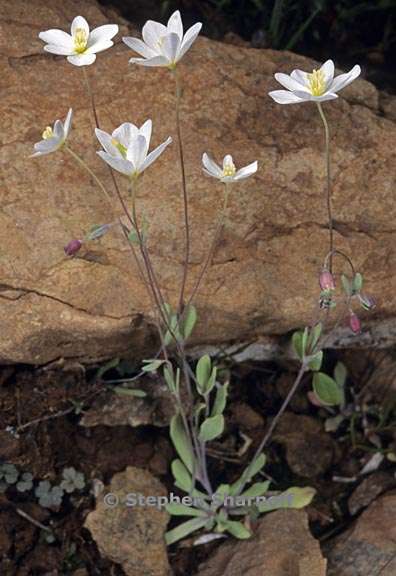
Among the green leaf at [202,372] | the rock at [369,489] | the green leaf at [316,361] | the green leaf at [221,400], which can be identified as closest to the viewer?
the green leaf at [316,361]

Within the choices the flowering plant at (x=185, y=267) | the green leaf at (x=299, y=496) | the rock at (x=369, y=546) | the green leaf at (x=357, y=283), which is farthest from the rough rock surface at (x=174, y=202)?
the rock at (x=369, y=546)

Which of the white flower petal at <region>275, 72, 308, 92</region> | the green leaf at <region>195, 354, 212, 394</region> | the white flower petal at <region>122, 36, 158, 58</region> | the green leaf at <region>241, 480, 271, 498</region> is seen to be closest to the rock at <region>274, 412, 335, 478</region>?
the green leaf at <region>241, 480, 271, 498</region>

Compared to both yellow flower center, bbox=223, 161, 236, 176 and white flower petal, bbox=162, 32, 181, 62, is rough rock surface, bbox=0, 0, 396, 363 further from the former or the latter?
white flower petal, bbox=162, 32, 181, 62

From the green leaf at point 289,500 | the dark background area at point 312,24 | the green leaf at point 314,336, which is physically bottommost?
the green leaf at point 289,500

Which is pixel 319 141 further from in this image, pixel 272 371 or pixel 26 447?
pixel 26 447

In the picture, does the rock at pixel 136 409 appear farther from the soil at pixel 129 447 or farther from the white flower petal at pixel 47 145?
the white flower petal at pixel 47 145

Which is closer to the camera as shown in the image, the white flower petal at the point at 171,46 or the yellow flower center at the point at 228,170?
the white flower petal at the point at 171,46
